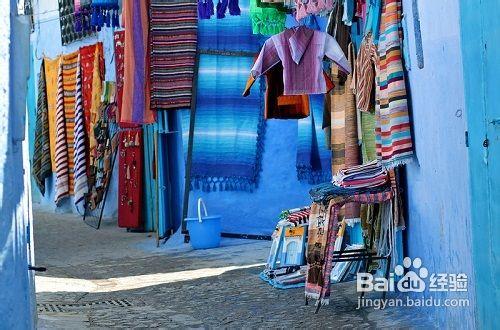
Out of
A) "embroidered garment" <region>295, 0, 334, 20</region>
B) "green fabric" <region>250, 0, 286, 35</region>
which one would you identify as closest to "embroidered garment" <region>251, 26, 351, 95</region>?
"embroidered garment" <region>295, 0, 334, 20</region>

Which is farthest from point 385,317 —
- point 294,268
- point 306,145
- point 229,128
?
point 229,128

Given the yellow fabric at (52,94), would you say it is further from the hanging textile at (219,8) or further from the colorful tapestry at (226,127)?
the hanging textile at (219,8)

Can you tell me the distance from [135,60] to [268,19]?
7.49 ft

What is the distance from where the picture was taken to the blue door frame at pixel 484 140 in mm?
4223

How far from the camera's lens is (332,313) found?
6.76 meters

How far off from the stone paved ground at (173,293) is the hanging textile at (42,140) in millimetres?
5021

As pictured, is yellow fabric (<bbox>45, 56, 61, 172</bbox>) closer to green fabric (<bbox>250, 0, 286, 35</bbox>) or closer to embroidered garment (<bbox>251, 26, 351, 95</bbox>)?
green fabric (<bbox>250, 0, 286, 35</bbox>)

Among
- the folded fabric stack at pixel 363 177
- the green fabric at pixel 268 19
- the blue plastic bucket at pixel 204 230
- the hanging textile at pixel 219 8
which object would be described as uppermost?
the hanging textile at pixel 219 8

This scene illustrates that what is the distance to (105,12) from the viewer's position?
12.0m

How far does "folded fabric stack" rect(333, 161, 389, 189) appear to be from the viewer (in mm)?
6793

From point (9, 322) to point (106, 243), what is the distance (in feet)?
27.2

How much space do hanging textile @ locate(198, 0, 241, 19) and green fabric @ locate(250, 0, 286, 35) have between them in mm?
1181

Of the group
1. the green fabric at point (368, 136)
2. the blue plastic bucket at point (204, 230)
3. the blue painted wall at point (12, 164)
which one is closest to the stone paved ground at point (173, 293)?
the blue plastic bucket at point (204, 230)

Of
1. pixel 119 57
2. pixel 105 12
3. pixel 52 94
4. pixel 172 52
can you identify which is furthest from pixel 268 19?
pixel 52 94
